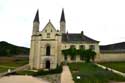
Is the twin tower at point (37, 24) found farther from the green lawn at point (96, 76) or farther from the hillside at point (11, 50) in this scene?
the green lawn at point (96, 76)

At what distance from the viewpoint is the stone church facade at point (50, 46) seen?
61031mm

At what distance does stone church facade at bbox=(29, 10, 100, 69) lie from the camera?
2403 inches

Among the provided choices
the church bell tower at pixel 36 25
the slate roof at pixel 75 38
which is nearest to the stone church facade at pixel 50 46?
the slate roof at pixel 75 38

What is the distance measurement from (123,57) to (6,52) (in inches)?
1428

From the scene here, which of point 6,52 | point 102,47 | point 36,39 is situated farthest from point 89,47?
point 6,52

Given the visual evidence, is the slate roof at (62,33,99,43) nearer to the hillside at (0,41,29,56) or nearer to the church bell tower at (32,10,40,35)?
the church bell tower at (32,10,40,35)

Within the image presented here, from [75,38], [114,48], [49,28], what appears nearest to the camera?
[49,28]

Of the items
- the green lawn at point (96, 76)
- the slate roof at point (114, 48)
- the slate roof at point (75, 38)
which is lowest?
the green lawn at point (96, 76)

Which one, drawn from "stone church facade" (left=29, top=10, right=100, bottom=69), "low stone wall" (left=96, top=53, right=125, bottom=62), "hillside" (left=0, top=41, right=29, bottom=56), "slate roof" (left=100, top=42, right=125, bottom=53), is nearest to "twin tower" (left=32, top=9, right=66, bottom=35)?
"stone church facade" (left=29, top=10, right=100, bottom=69)

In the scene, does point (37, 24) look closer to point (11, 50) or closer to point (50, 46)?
point (50, 46)

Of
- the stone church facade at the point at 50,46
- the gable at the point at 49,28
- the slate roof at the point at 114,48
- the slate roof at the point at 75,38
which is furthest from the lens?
the slate roof at the point at 75,38

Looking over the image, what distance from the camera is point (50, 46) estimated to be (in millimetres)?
61469

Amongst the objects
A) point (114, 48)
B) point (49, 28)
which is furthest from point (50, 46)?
point (114, 48)

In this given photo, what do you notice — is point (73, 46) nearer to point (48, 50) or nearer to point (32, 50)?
point (48, 50)
